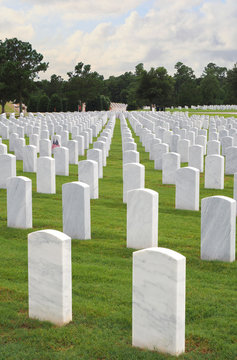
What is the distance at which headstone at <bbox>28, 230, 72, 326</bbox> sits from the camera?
5.00m

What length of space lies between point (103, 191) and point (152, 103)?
7341 cm

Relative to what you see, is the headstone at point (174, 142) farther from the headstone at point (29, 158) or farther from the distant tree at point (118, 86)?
the distant tree at point (118, 86)

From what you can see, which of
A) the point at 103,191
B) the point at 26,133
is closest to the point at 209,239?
the point at 103,191

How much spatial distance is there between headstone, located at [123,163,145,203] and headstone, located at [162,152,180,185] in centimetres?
250

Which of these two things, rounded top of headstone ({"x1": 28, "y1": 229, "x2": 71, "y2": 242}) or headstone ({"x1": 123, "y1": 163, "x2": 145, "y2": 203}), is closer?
rounded top of headstone ({"x1": 28, "y1": 229, "x2": 71, "y2": 242})

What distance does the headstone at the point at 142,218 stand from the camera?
7.37 metres

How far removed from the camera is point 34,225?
890 centimetres

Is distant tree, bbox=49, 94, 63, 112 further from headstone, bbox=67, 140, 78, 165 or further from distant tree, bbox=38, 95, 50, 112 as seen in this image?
headstone, bbox=67, 140, 78, 165


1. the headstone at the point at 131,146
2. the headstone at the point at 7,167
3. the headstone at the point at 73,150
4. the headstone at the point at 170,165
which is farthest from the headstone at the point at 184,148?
the headstone at the point at 7,167

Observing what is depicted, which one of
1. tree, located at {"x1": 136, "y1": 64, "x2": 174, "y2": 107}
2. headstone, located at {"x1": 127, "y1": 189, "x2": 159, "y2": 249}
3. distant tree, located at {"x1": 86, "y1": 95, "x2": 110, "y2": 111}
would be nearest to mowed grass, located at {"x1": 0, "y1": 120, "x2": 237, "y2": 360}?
headstone, located at {"x1": 127, "y1": 189, "x2": 159, "y2": 249}

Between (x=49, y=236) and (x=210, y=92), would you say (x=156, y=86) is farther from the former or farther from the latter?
(x=49, y=236)

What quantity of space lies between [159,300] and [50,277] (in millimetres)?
1196

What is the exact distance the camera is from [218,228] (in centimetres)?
695

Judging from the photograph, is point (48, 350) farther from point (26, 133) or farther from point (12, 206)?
point (26, 133)
